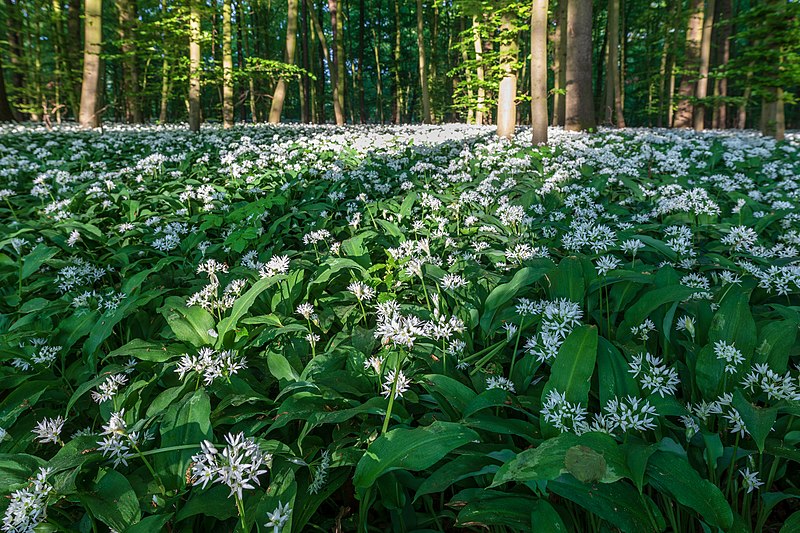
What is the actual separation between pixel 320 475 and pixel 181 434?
0.54m

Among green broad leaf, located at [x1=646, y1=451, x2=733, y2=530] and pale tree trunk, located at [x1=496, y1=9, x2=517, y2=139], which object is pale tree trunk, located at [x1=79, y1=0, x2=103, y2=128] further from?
green broad leaf, located at [x1=646, y1=451, x2=733, y2=530]

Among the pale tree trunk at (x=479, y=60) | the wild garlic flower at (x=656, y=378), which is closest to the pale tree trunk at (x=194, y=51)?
the pale tree trunk at (x=479, y=60)

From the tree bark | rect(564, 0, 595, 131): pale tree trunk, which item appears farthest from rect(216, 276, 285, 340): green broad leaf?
the tree bark

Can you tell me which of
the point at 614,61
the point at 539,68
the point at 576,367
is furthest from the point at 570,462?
the point at 614,61

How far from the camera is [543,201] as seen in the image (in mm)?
4484

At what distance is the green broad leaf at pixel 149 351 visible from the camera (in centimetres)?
205

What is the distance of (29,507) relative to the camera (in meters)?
1.18

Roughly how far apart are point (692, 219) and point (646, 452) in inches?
131

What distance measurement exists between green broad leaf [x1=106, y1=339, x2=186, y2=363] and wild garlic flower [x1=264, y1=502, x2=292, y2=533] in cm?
127

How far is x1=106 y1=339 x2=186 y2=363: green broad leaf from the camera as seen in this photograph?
6.72 feet

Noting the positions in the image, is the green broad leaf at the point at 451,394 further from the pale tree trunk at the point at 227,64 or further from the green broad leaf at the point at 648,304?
the pale tree trunk at the point at 227,64

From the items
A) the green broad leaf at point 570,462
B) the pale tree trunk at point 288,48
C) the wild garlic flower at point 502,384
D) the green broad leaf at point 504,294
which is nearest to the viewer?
the green broad leaf at point 570,462

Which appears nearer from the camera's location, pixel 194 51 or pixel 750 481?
pixel 750 481

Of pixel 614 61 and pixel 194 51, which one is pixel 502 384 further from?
pixel 614 61
